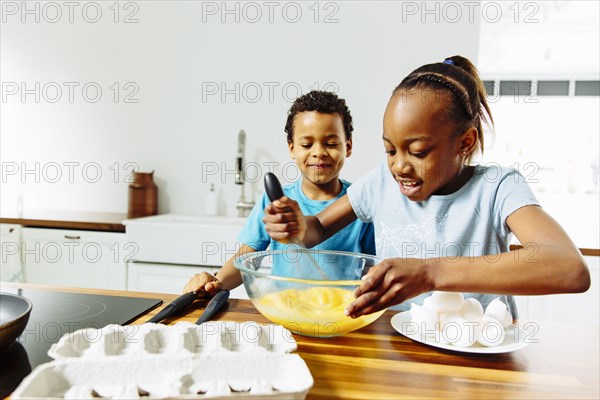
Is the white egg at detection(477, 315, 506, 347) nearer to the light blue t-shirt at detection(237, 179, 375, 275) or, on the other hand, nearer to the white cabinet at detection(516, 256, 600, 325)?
the light blue t-shirt at detection(237, 179, 375, 275)

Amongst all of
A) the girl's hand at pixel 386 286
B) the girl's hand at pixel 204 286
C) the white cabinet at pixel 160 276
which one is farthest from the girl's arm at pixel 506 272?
the white cabinet at pixel 160 276

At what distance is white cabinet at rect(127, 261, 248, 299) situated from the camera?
81.1 inches

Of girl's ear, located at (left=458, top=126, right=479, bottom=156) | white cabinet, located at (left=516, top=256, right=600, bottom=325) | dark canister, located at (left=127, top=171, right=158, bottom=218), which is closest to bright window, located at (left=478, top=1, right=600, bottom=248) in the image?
white cabinet, located at (left=516, top=256, right=600, bottom=325)

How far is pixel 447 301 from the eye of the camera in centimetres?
72

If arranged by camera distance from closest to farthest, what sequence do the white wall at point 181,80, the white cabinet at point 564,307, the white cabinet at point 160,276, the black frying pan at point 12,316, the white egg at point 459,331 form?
the black frying pan at point 12,316 → the white egg at point 459,331 → the white cabinet at point 564,307 → the white cabinet at point 160,276 → the white wall at point 181,80

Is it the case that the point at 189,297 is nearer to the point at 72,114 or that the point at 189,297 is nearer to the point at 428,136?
the point at 428,136

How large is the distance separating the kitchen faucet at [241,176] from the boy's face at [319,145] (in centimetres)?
121

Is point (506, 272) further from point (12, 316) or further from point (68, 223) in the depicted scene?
point (68, 223)

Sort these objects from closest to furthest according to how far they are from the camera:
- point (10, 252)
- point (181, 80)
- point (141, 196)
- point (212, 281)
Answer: point (212, 281) < point (10, 252) < point (141, 196) < point (181, 80)

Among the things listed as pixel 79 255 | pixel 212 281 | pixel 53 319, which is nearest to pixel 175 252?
pixel 79 255

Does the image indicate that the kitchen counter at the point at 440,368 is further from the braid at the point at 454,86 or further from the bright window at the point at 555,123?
the bright window at the point at 555,123

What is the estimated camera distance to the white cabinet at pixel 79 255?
2.14 metres

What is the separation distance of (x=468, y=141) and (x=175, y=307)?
1.99ft

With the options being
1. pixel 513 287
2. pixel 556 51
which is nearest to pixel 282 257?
pixel 513 287
